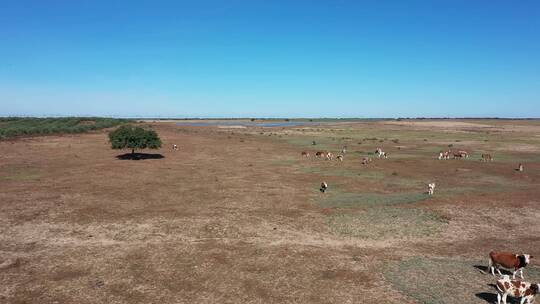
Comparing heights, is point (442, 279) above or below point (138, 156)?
below

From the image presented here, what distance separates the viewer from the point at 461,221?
21.2 metres

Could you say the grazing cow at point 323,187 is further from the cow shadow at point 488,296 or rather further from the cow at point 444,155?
the cow at point 444,155

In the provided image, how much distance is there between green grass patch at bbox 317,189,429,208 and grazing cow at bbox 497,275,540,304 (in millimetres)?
12714

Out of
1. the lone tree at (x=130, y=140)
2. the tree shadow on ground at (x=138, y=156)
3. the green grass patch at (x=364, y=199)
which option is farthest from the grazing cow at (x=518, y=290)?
the lone tree at (x=130, y=140)

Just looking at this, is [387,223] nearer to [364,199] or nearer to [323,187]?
[364,199]

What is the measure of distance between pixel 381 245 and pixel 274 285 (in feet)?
21.6

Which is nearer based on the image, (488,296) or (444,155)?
(488,296)

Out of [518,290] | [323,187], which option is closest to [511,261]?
[518,290]

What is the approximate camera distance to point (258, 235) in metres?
19.1

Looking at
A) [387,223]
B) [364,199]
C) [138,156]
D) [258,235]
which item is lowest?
[258,235]

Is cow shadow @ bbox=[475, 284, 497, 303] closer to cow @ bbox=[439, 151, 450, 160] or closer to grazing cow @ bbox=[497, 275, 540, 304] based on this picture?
grazing cow @ bbox=[497, 275, 540, 304]

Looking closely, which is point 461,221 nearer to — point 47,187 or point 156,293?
point 156,293

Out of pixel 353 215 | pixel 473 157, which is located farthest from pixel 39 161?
pixel 473 157

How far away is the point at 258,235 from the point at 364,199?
10.3 meters
